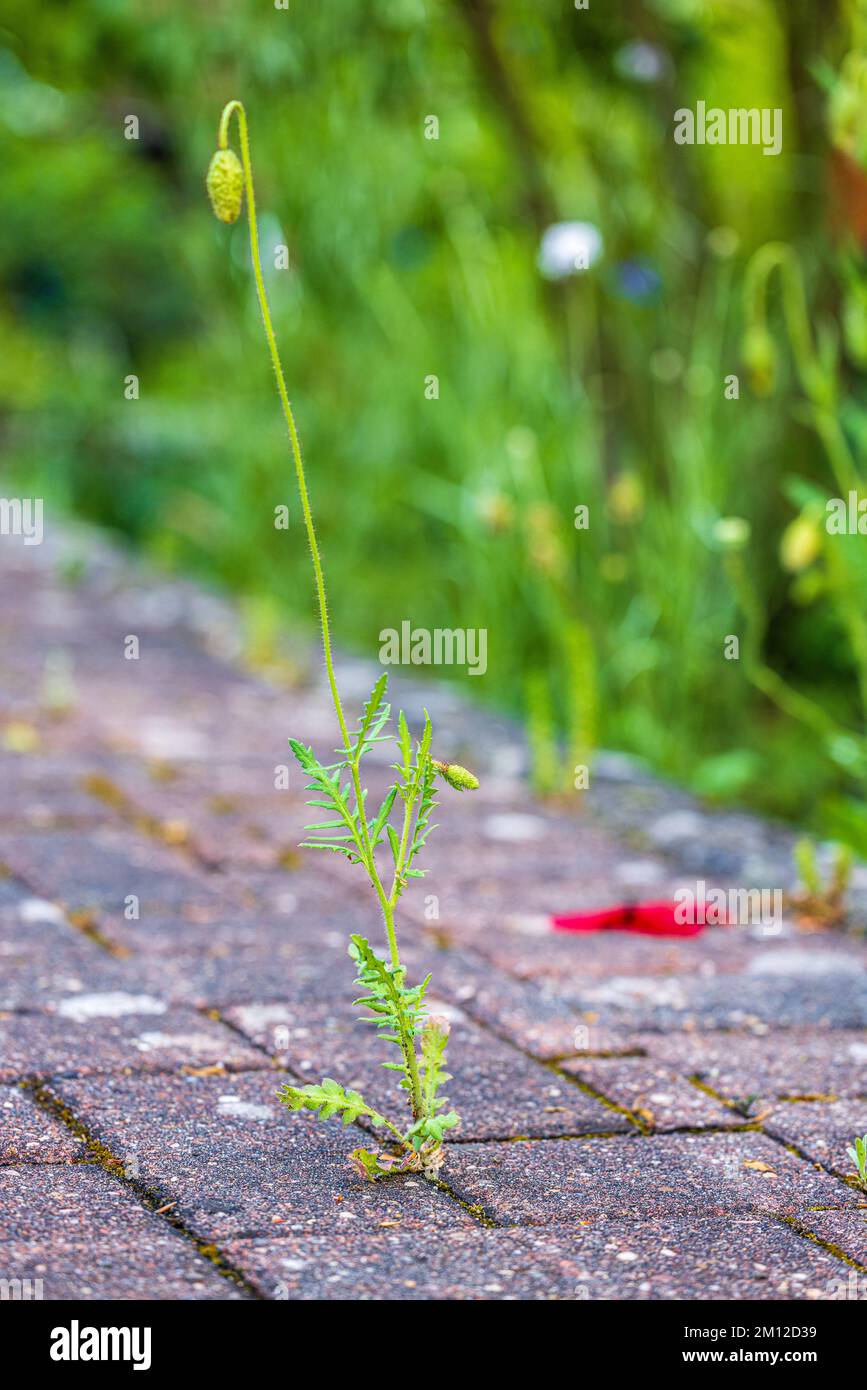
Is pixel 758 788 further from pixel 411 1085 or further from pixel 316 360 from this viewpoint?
pixel 316 360

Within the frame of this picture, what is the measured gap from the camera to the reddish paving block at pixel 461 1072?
1.69 meters

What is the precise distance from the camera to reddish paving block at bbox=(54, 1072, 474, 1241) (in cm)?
145

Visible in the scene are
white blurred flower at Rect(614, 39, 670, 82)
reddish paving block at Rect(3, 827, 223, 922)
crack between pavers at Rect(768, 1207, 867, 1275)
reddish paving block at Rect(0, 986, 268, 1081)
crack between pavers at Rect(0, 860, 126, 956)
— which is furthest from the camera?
white blurred flower at Rect(614, 39, 670, 82)

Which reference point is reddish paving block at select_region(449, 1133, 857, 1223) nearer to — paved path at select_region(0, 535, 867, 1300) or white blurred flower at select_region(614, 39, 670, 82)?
paved path at select_region(0, 535, 867, 1300)

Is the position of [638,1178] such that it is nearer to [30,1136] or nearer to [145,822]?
[30,1136]

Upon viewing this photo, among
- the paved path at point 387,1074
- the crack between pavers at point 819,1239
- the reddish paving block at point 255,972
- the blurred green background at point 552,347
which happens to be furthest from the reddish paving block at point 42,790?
the crack between pavers at point 819,1239

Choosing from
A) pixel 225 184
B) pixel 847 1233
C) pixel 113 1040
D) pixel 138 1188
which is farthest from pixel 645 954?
pixel 225 184

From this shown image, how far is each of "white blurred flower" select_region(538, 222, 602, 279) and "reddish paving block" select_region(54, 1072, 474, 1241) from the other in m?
2.26

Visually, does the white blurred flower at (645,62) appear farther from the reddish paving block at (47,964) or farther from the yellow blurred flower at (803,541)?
the reddish paving block at (47,964)

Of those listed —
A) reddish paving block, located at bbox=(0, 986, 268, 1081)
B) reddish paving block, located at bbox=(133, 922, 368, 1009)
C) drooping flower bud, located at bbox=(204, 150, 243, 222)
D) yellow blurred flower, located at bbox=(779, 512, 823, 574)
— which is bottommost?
reddish paving block, located at bbox=(0, 986, 268, 1081)

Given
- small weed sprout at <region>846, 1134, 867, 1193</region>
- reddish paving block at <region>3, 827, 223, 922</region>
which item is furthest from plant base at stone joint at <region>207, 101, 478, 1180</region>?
reddish paving block at <region>3, 827, 223, 922</region>

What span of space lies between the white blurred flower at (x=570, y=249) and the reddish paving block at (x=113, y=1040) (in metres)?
2.10
